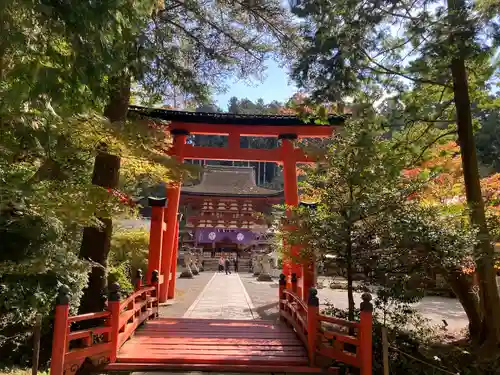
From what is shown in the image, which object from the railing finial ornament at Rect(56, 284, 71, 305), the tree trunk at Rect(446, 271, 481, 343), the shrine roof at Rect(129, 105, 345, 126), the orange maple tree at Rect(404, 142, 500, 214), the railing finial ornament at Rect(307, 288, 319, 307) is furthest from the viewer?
the shrine roof at Rect(129, 105, 345, 126)

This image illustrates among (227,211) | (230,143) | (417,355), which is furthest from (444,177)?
(227,211)

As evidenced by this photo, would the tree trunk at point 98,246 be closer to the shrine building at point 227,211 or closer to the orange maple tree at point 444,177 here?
the orange maple tree at point 444,177

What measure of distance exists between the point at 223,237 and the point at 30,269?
113ft

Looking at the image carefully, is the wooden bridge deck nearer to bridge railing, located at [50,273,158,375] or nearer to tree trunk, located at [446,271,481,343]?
bridge railing, located at [50,273,158,375]

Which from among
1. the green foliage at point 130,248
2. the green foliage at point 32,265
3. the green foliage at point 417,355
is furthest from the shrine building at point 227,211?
the green foliage at point 32,265

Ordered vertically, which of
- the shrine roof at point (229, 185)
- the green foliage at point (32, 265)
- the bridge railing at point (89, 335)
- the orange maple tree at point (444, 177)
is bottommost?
the bridge railing at point (89, 335)

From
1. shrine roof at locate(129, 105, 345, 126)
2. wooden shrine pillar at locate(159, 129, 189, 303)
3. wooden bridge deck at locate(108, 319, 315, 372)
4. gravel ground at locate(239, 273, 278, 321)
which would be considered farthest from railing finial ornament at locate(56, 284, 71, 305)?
shrine roof at locate(129, 105, 345, 126)

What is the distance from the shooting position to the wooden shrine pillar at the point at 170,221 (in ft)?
38.4

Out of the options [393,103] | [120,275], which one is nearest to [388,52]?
[393,103]

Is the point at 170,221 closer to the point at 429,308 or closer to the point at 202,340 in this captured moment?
the point at 202,340

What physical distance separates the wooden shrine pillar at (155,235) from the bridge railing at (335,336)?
4888 mm

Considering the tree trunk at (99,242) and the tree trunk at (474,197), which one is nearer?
the tree trunk at (474,197)

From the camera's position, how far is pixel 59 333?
177 inches

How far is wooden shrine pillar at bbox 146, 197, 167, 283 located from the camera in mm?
10734
